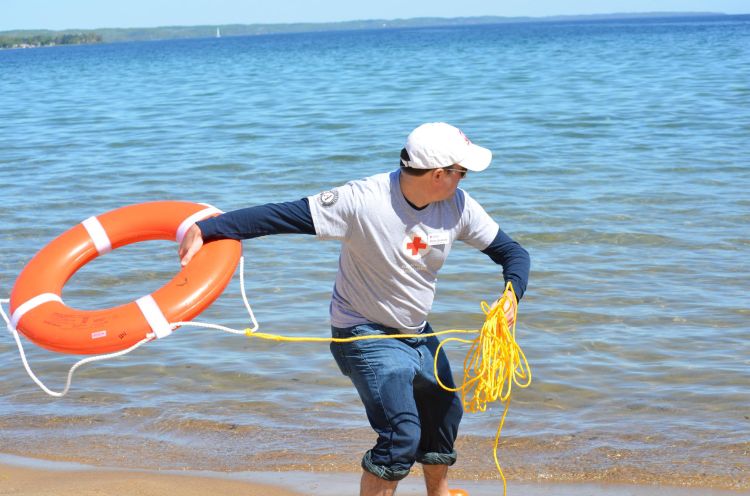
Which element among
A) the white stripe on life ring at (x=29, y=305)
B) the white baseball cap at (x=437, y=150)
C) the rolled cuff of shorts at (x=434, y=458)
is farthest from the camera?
the white stripe on life ring at (x=29, y=305)

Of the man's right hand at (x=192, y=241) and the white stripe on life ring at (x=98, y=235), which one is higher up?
the man's right hand at (x=192, y=241)

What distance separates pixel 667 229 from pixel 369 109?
1169 centimetres

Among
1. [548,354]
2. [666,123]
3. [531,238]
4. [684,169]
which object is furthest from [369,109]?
[548,354]

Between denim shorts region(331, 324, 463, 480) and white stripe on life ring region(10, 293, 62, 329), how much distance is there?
1.11 m

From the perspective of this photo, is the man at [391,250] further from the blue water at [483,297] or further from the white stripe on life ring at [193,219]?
the blue water at [483,297]

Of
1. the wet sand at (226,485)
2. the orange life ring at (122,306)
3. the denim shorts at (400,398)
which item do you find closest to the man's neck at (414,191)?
the denim shorts at (400,398)

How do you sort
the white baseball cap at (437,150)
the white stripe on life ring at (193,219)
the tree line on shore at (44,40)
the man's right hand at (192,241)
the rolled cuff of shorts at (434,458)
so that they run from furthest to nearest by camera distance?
the tree line on shore at (44,40) < the white stripe on life ring at (193,219) < the rolled cuff of shorts at (434,458) < the man's right hand at (192,241) < the white baseball cap at (437,150)

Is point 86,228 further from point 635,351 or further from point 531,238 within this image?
point 531,238

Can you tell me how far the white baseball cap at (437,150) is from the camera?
9.97 feet

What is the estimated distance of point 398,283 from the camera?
3.17 metres

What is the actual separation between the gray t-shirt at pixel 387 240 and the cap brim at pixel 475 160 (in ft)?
0.53

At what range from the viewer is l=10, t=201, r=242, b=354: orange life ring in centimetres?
341

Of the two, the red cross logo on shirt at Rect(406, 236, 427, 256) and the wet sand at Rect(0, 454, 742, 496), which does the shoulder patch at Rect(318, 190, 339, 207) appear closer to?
the red cross logo on shirt at Rect(406, 236, 427, 256)

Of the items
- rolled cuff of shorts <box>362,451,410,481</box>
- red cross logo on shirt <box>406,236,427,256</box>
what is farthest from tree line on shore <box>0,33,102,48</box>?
rolled cuff of shorts <box>362,451,410,481</box>
